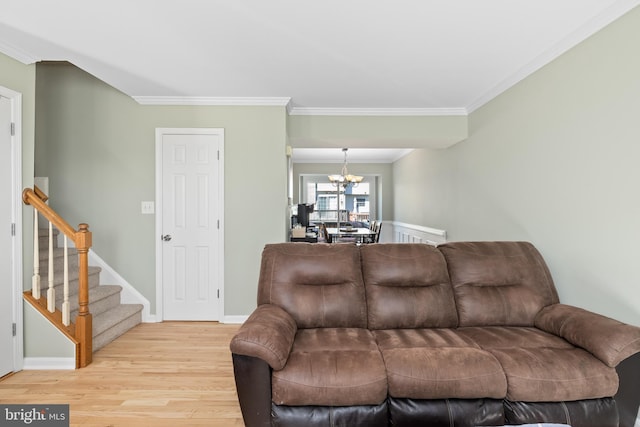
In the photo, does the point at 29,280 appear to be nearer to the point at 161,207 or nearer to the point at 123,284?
the point at 123,284

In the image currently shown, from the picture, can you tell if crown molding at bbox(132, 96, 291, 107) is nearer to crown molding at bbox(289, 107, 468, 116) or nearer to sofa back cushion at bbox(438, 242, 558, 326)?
crown molding at bbox(289, 107, 468, 116)

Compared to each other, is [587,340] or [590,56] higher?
[590,56]

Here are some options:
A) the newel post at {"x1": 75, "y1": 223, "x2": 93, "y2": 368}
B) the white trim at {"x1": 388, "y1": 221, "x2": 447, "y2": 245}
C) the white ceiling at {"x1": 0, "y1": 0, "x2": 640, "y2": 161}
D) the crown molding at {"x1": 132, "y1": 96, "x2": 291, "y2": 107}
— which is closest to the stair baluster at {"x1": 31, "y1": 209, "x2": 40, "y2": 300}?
the newel post at {"x1": 75, "y1": 223, "x2": 93, "y2": 368}

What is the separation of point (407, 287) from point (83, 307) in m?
2.57

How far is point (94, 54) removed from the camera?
2.73 m

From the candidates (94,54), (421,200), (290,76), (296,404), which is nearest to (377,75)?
(290,76)

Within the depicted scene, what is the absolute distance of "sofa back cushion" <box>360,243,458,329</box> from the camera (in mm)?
2332

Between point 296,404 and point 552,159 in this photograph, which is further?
point 552,159

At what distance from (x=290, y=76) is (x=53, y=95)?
2.72 meters

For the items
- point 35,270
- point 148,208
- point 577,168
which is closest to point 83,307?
point 35,270

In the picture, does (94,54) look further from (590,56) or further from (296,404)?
(590,56)

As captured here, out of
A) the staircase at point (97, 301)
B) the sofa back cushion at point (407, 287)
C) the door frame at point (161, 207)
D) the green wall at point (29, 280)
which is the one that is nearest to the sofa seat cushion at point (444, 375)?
the sofa back cushion at point (407, 287)

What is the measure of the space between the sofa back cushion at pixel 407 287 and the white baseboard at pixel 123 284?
2674mm

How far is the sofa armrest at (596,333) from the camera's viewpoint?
Result: 5.61 feet
